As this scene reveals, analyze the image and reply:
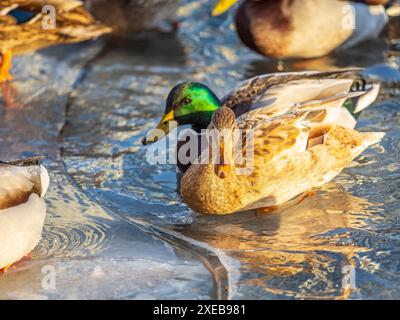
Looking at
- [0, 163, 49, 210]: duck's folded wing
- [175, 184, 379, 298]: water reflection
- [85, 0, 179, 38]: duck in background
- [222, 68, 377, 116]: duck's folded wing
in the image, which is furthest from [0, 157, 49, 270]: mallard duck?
[85, 0, 179, 38]: duck in background

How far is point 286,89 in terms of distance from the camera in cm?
509

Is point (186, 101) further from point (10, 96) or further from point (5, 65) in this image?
point (5, 65)

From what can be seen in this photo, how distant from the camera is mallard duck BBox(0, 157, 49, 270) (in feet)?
12.6

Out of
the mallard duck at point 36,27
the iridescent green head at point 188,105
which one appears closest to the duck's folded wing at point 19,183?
the iridescent green head at point 188,105

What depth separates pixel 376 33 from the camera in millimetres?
7391

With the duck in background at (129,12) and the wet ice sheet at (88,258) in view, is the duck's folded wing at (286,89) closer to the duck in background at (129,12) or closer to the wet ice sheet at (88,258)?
the wet ice sheet at (88,258)

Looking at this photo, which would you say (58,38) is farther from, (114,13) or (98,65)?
(114,13)

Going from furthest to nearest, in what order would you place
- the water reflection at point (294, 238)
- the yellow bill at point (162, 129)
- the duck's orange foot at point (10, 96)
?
the duck's orange foot at point (10, 96) → the yellow bill at point (162, 129) → the water reflection at point (294, 238)

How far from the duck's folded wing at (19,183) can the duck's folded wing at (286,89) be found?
128 centimetres

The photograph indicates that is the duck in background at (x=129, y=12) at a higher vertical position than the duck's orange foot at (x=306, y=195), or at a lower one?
higher

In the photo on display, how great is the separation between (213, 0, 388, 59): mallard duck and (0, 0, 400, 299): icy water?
0.42ft

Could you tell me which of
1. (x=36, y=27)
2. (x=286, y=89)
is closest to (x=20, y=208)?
(x=286, y=89)

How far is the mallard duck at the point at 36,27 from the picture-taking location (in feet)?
21.2

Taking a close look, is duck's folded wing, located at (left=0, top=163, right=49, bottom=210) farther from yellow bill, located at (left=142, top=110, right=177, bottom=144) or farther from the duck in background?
the duck in background
